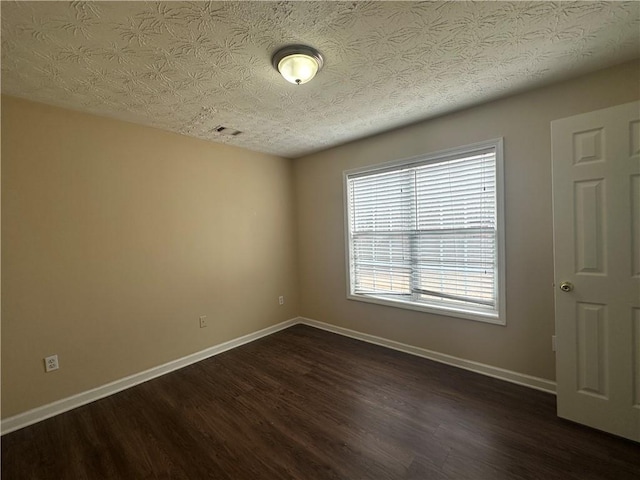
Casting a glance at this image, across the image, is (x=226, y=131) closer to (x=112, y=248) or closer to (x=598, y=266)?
(x=112, y=248)

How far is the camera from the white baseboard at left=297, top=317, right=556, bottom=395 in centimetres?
217

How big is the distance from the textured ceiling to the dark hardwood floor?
2470mm

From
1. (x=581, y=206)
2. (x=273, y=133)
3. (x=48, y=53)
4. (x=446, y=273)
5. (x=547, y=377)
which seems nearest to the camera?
(x=48, y=53)

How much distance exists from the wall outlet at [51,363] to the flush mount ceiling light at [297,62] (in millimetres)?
2803

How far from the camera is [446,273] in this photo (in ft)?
8.88

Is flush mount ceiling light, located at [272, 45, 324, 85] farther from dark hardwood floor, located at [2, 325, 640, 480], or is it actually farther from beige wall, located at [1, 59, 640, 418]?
dark hardwood floor, located at [2, 325, 640, 480]

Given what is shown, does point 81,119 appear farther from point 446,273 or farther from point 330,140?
point 446,273

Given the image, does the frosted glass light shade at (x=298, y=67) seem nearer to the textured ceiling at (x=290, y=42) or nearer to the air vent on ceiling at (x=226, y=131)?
the textured ceiling at (x=290, y=42)

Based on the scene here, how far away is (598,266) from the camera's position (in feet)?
5.64

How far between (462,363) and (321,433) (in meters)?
1.58

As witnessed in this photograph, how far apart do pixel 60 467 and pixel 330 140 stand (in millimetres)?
3547

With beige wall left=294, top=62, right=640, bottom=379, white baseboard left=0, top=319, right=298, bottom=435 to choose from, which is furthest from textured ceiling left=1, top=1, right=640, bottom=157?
white baseboard left=0, top=319, right=298, bottom=435

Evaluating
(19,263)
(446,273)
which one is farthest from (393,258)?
(19,263)

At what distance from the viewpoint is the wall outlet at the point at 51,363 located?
2.06 metres
